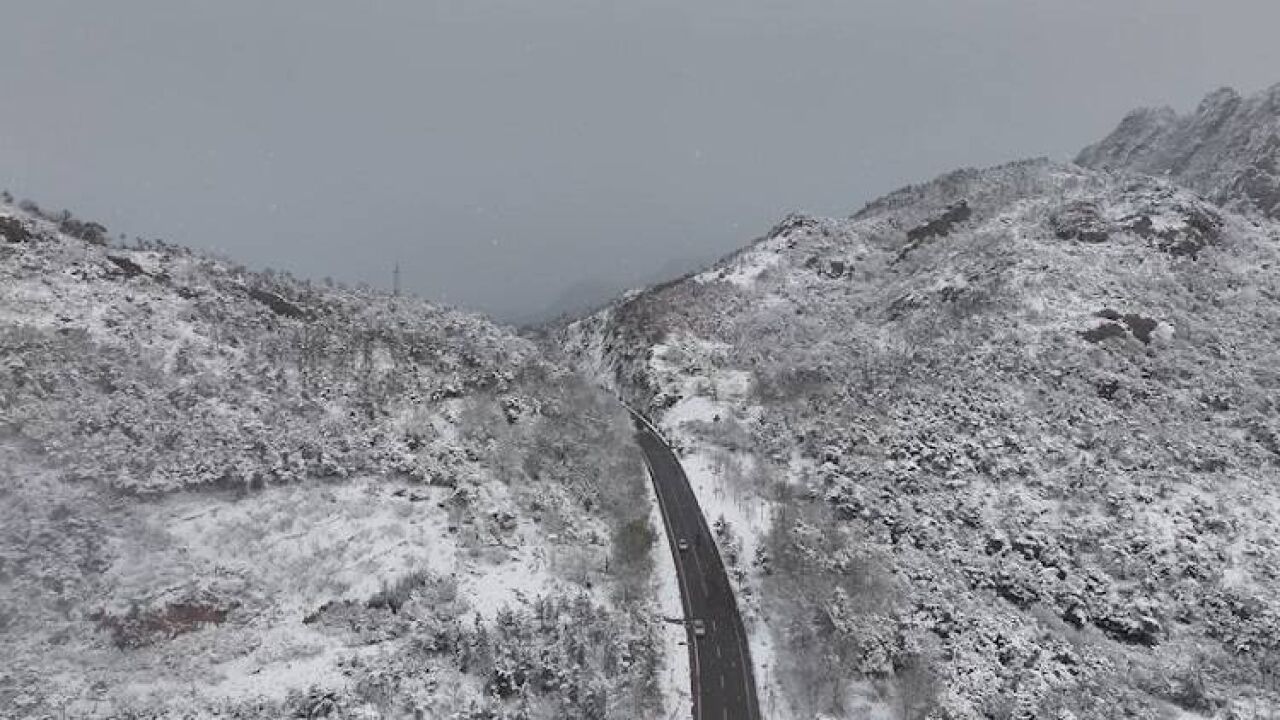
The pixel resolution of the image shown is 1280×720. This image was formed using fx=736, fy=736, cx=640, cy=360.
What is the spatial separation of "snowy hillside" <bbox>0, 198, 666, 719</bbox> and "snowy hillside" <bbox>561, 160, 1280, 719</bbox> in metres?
9.29

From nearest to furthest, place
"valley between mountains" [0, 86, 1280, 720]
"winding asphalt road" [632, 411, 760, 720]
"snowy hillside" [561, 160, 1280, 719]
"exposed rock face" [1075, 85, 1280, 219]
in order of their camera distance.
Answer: "valley between mountains" [0, 86, 1280, 720], "winding asphalt road" [632, 411, 760, 720], "snowy hillside" [561, 160, 1280, 719], "exposed rock face" [1075, 85, 1280, 219]

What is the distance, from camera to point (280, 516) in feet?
121

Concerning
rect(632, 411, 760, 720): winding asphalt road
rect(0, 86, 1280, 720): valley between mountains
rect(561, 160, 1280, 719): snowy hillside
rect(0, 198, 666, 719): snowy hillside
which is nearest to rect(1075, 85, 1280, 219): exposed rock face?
rect(561, 160, 1280, 719): snowy hillside

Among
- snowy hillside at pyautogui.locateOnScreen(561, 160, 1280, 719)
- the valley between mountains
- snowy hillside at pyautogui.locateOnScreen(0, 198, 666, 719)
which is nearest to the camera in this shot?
snowy hillside at pyautogui.locateOnScreen(0, 198, 666, 719)

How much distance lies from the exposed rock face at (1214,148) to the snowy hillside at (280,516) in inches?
3724

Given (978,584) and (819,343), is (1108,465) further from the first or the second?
(819,343)

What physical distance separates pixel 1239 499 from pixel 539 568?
41741 mm

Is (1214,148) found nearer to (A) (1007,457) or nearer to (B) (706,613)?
(A) (1007,457)

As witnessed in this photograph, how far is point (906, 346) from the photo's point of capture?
67812 mm

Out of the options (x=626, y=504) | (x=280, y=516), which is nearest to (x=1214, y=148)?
(x=626, y=504)

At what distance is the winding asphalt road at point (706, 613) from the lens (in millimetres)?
33531

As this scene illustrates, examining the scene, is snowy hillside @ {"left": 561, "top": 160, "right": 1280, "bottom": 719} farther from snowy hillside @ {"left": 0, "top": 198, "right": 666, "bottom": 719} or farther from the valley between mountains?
snowy hillside @ {"left": 0, "top": 198, "right": 666, "bottom": 719}

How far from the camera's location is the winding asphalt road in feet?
110

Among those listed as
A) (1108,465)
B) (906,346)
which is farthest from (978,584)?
(906,346)
